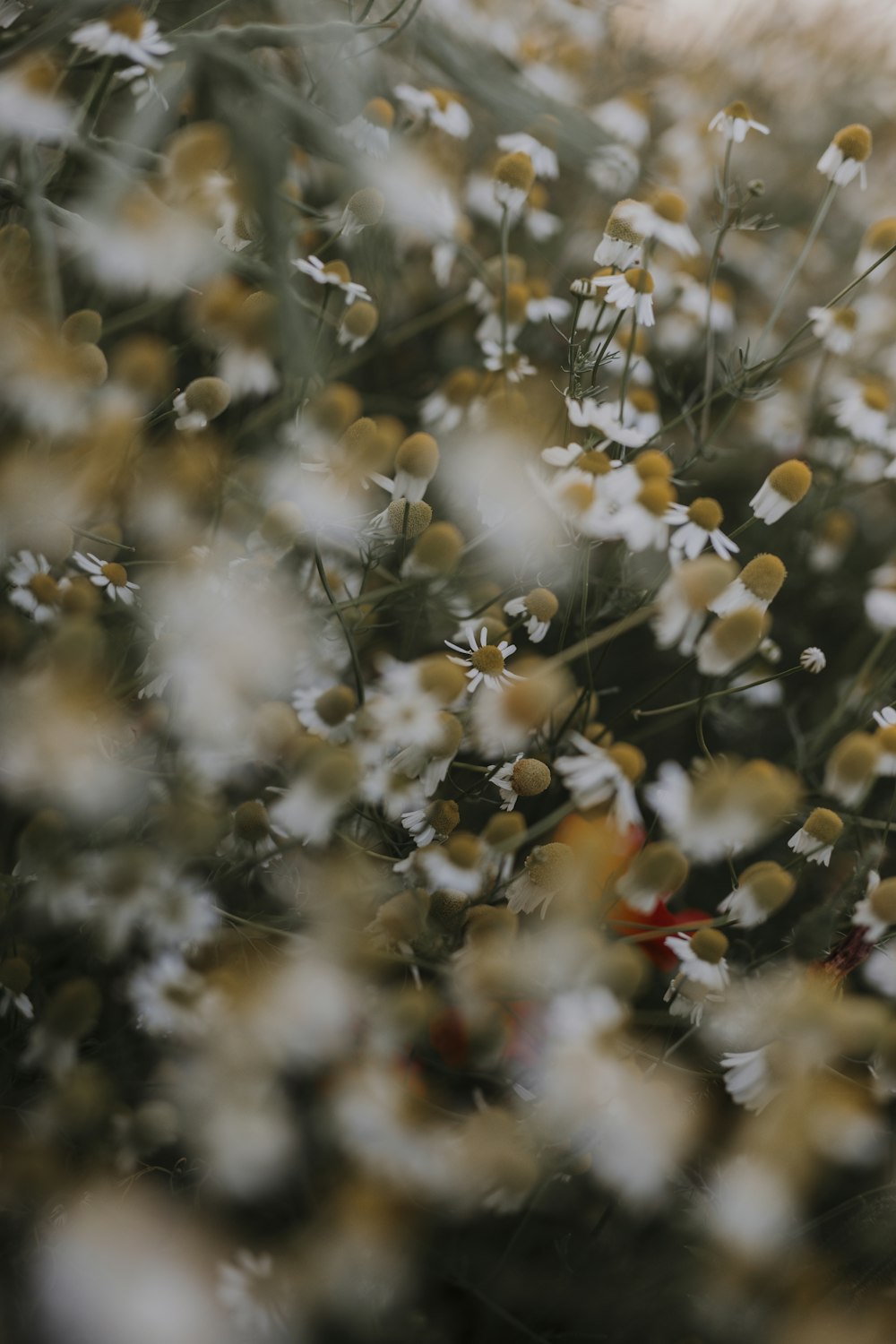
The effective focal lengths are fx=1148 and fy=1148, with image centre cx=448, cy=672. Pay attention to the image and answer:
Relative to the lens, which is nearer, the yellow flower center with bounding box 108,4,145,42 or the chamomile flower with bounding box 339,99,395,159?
the yellow flower center with bounding box 108,4,145,42

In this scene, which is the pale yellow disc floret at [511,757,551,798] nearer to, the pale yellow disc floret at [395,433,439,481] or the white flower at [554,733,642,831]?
the white flower at [554,733,642,831]

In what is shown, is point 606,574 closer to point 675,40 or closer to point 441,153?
point 441,153

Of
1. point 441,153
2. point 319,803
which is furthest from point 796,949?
point 441,153

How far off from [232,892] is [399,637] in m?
0.16

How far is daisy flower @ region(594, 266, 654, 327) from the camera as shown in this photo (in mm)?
501

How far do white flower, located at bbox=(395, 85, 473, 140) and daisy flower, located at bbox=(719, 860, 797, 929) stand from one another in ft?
1.54

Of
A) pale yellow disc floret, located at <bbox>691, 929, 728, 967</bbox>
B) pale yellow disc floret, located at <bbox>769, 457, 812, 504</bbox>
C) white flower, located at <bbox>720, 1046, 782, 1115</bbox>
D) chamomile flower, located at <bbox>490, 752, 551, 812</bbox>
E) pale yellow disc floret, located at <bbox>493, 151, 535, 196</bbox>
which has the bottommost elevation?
white flower, located at <bbox>720, 1046, 782, 1115</bbox>

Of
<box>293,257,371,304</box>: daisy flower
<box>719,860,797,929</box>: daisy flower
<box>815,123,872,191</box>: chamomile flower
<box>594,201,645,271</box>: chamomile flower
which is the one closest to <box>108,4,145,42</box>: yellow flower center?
<box>293,257,371,304</box>: daisy flower

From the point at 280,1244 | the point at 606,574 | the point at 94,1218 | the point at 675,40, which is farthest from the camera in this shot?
the point at 675,40

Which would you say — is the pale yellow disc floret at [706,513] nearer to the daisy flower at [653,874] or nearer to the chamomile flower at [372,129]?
the daisy flower at [653,874]

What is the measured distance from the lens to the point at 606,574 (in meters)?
0.55

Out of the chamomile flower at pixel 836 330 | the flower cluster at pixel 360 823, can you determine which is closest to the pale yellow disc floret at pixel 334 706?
the flower cluster at pixel 360 823

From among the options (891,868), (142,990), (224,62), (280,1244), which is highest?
(224,62)

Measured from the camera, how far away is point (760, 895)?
0.39 m
